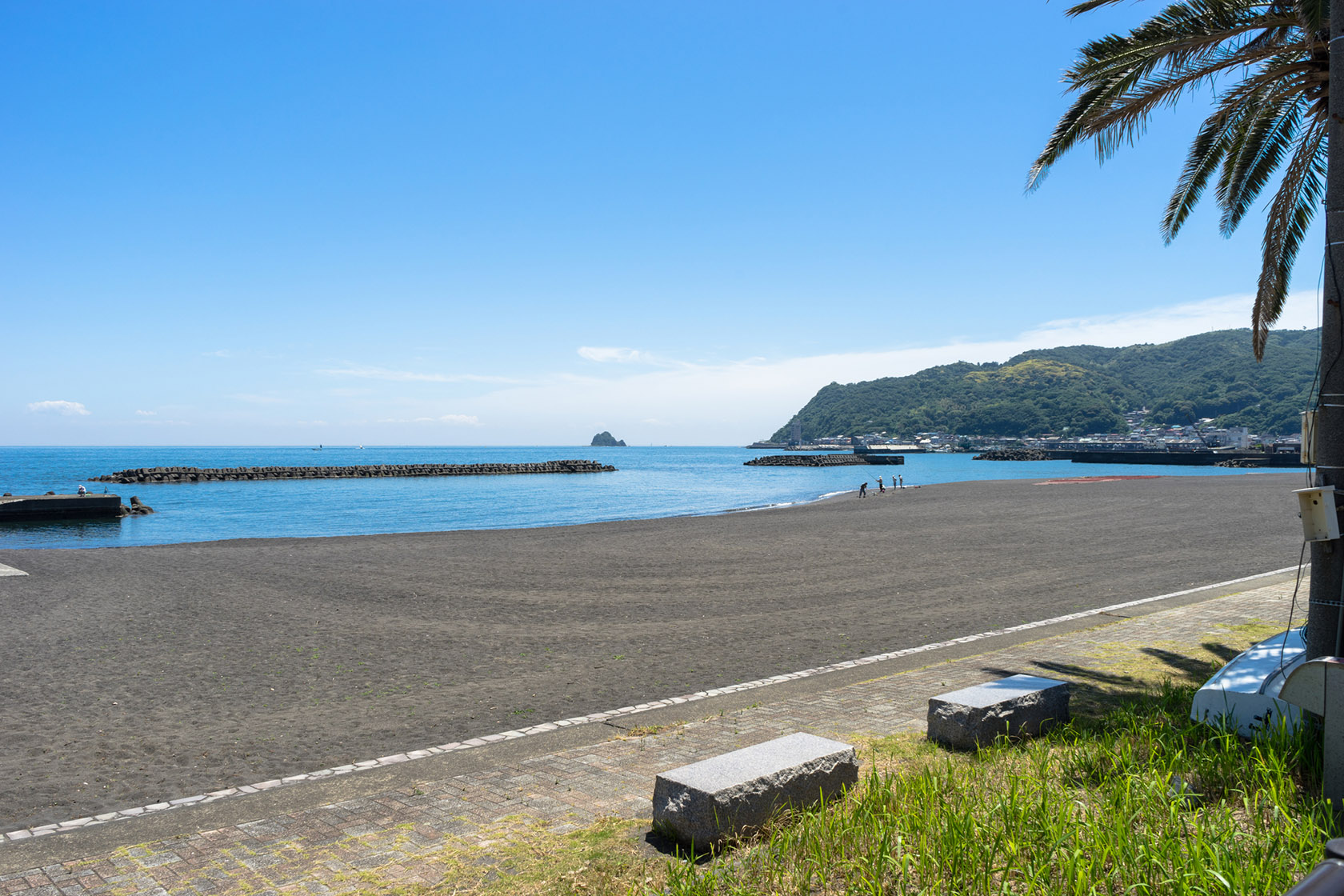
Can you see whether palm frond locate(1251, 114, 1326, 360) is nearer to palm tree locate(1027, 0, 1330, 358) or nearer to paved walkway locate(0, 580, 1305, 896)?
palm tree locate(1027, 0, 1330, 358)

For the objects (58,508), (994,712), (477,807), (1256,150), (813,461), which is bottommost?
(58,508)

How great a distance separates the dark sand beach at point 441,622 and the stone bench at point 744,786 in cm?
288

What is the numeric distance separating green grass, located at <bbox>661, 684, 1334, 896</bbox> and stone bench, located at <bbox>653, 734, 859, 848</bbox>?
0.35 feet

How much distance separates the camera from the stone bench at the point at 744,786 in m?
3.98

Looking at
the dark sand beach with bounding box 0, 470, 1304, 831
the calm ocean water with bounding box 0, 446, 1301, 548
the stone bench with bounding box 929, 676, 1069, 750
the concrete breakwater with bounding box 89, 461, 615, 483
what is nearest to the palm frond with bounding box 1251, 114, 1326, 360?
the dark sand beach with bounding box 0, 470, 1304, 831

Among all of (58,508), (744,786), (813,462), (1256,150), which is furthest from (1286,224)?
(813,462)

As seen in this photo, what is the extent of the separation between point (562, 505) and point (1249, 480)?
40340 mm

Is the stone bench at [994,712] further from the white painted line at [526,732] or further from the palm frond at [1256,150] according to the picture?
the palm frond at [1256,150]

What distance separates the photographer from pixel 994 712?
5.41 m

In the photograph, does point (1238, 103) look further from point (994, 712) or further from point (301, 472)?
point (301, 472)

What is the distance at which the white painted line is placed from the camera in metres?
4.91

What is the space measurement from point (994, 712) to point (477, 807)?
A: 3.43 meters

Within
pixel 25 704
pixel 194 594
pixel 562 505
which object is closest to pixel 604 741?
pixel 25 704

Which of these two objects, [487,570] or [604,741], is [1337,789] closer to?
[604,741]
